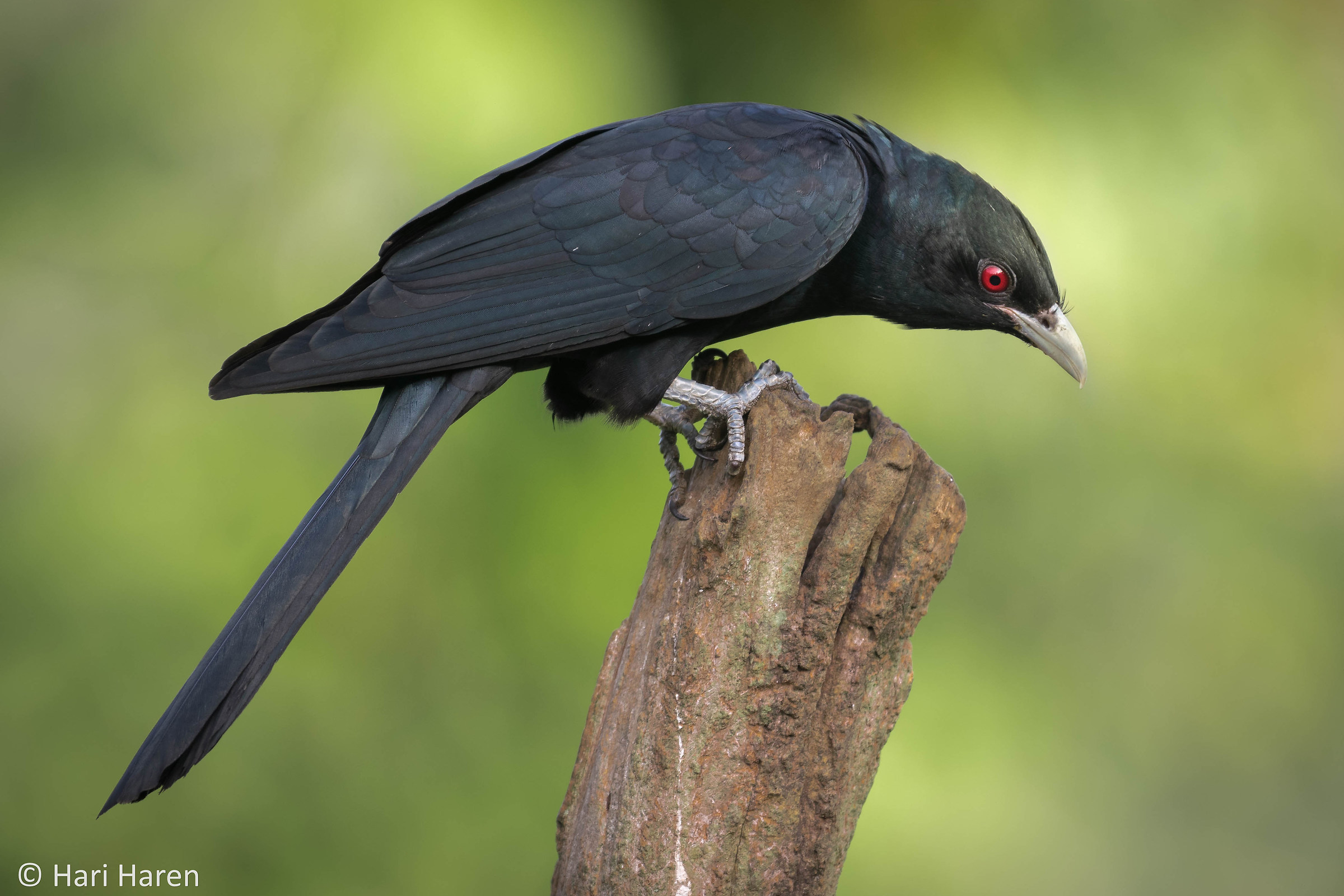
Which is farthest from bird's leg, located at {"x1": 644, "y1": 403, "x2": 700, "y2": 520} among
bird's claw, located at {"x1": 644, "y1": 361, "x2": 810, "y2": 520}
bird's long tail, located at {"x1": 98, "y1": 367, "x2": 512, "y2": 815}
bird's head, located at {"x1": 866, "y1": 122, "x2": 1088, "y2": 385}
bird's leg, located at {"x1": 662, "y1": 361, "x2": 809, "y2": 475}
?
bird's head, located at {"x1": 866, "y1": 122, "x2": 1088, "y2": 385}

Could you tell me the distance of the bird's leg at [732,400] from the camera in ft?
9.00

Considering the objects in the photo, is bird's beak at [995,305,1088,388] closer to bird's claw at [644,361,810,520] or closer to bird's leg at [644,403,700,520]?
bird's claw at [644,361,810,520]

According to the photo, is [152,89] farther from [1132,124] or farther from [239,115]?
[1132,124]

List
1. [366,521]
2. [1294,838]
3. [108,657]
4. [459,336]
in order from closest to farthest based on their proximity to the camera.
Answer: [366,521] < [459,336] < [108,657] < [1294,838]

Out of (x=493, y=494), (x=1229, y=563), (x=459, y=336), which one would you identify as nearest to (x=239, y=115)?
(x=493, y=494)

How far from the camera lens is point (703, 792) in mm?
2555

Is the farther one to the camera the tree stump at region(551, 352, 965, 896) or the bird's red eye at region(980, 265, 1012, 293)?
the bird's red eye at region(980, 265, 1012, 293)

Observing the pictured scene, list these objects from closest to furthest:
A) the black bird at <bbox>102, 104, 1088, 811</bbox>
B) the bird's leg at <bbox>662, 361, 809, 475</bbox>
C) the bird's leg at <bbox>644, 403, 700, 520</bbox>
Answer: the black bird at <bbox>102, 104, 1088, 811</bbox> < the bird's leg at <bbox>662, 361, 809, 475</bbox> < the bird's leg at <bbox>644, 403, 700, 520</bbox>

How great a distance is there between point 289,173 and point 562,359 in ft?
7.94

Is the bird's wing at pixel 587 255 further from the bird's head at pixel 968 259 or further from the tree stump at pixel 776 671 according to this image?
the tree stump at pixel 776 671

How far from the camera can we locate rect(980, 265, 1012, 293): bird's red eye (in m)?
2.99

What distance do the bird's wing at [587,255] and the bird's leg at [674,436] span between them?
1.21ft

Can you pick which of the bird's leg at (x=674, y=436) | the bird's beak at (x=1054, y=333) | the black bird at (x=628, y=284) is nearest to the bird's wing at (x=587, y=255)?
the black bird at (x=628, y=284)

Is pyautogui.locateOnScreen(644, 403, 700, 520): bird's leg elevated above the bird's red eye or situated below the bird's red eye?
below
